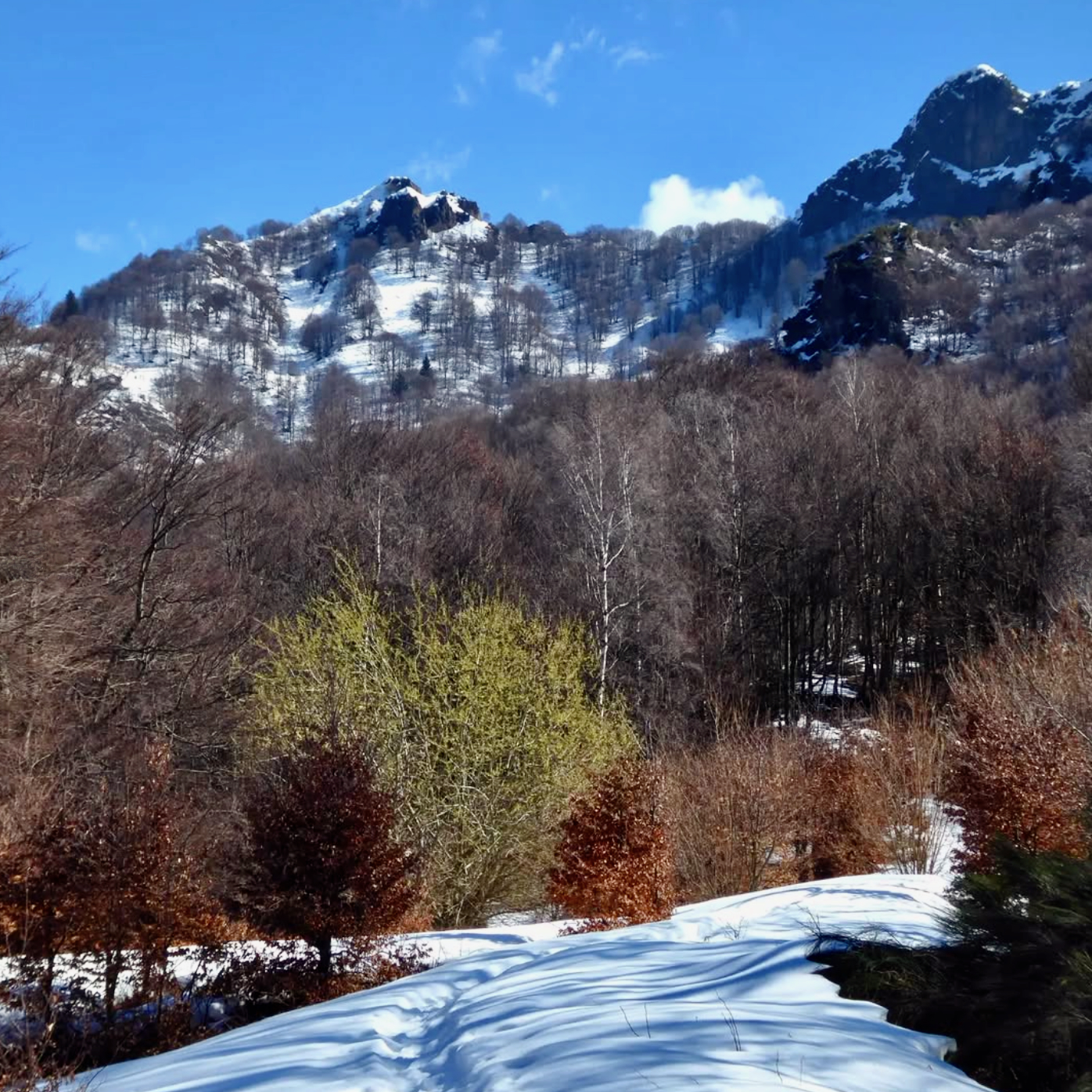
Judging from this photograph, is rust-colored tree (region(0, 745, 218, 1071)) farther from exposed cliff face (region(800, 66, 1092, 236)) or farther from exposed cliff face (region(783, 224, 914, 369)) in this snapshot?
exposed cliff face (region(800, 66, 1092, 236))

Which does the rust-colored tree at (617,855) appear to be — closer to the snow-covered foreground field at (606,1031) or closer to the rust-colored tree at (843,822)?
the snow-covered foreground field at (606,1031)

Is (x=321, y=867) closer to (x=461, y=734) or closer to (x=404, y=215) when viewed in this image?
(x=461, y=734)

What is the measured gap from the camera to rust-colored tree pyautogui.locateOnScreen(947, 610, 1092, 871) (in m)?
10.4

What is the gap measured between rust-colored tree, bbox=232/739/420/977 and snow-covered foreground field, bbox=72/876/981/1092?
239 cm

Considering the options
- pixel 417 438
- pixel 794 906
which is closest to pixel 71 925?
pixel 794 906

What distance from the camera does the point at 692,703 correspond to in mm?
24766

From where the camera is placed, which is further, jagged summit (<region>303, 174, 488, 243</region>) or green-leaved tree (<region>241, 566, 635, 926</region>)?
jagged summit (<region>303, 174, 488, 243</region>)

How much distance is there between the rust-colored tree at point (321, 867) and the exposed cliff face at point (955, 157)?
107 m

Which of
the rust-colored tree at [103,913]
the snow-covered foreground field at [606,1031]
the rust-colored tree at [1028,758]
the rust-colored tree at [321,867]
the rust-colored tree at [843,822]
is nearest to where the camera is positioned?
the snow-covered foreground field at [606,1031]

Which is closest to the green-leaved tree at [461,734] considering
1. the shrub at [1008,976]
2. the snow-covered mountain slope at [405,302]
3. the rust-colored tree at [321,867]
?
the rust-colored tree at [321,867]

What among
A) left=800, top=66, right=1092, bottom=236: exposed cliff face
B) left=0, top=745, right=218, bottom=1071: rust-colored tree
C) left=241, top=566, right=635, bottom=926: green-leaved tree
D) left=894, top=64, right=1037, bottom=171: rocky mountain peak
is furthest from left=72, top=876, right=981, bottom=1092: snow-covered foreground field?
left=894, top=64, right=1037, bottom=171: rocky mountain peak

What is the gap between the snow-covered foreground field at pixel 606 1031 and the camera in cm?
358

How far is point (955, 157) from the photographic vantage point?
115 metres

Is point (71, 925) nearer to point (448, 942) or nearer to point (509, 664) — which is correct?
point (448, 942)
